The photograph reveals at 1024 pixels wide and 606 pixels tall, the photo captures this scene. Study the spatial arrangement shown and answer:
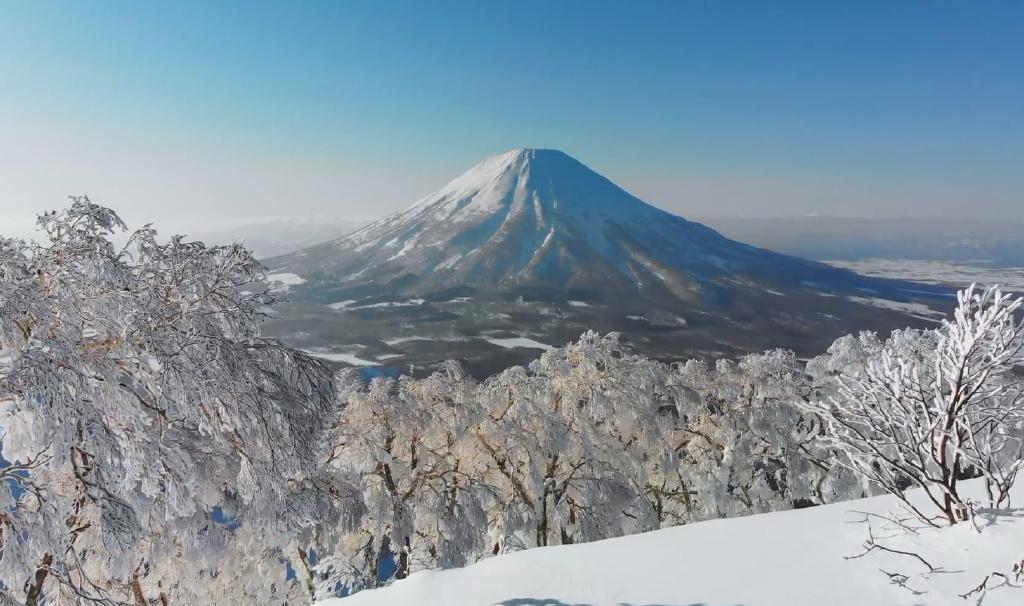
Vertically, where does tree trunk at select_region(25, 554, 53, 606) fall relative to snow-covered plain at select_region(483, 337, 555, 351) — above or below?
above

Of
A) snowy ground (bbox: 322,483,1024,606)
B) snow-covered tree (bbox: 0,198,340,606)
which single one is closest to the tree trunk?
snow-covered tree (bbox: 0,198,340,606)

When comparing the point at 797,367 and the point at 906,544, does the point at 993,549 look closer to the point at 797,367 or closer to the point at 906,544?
the point at 906,544

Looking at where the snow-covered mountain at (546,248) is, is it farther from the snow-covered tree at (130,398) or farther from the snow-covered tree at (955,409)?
the snow-covered tree at (130,398)

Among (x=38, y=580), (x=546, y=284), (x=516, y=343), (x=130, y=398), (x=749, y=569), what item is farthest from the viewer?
(x=546, y=284)

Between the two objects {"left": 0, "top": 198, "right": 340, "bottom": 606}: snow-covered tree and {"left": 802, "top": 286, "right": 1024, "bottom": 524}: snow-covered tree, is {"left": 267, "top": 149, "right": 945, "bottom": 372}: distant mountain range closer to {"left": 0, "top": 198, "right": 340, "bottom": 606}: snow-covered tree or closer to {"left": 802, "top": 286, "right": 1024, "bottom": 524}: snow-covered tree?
{"left": 0, "top": 198, "right": 340, "bottom": 606}: snow-covered tree

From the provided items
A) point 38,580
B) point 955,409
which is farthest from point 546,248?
point 38,580

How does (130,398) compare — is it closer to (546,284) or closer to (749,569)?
(749,569)
